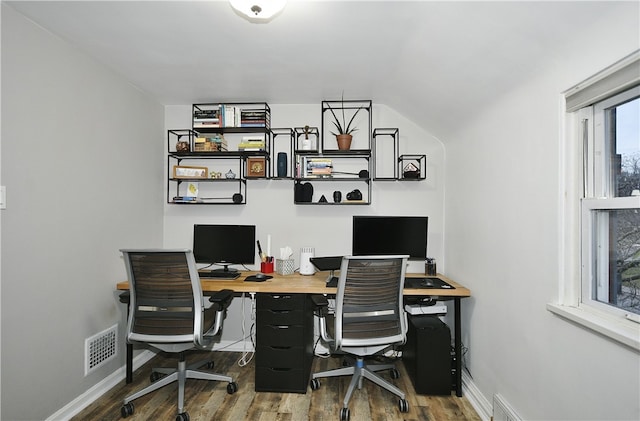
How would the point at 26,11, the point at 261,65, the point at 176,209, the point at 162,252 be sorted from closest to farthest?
the point at 26,11, the point at 162,252, the point at 261,65, the point at 176,209

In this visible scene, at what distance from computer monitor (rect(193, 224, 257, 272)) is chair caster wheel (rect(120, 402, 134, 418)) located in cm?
115

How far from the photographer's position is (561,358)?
4.86ft

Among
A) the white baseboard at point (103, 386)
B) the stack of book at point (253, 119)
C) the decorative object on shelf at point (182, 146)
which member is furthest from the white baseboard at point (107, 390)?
the stack of book at point (253, 119)

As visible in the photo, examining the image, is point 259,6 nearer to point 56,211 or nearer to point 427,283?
point 56,211

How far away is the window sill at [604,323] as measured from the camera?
114 cm

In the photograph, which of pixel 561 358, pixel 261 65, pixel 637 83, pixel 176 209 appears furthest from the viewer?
pixel 176 209

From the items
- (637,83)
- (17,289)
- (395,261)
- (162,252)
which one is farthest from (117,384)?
(637,83)

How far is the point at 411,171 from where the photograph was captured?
9.61 ft

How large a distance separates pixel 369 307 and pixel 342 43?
5.73ft

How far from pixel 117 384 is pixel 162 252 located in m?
1.35

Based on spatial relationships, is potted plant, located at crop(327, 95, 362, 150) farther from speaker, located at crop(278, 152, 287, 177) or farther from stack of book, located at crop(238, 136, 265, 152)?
stack of book, located at crop(238, 136, 265, 152)

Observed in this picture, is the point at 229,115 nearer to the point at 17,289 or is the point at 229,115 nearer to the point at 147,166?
the point at 147,166

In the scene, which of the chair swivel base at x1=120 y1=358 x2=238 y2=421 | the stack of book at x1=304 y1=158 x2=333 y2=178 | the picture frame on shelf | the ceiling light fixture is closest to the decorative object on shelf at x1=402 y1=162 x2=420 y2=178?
→ the stack of book at x1=304 y1=158 x2=333 y2=178

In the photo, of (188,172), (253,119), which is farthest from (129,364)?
(253,119)
